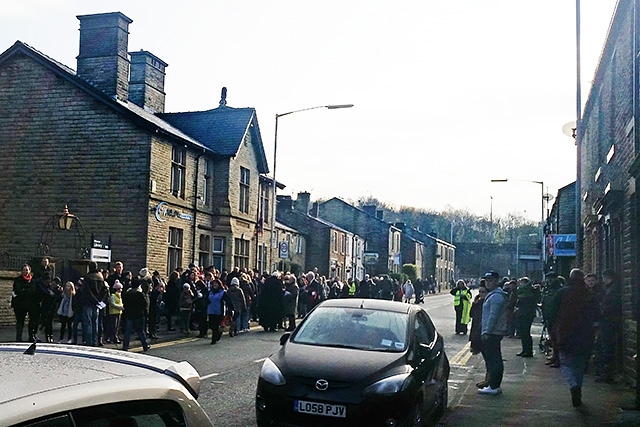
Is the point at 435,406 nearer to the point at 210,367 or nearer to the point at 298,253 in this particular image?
the point at 210,367

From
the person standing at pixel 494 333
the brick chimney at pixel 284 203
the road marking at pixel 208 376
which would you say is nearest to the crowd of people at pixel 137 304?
the road marking at pixel 208 376

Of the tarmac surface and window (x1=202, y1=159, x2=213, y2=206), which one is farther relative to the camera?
window (x1=202, y1=159, x2=213, y2=206)

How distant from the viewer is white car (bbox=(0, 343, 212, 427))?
7.22ft

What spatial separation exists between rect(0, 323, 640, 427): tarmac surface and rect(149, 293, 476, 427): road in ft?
1.88

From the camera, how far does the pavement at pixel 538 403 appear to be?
28.9ft

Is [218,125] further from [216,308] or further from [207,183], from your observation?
[216,308]

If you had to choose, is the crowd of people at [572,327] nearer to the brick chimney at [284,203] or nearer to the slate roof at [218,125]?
the slate roof at [218,125]

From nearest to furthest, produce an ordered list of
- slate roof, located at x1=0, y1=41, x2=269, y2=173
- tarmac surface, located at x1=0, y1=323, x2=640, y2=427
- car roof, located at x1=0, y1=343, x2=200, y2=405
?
car roof, located at x1=0, y1=343, x2=200, y2=405 < tarmac surface, located at x1=0, y1=323, x2=640, y2=427 < slate roof, located at x1=0, y1=41, x2=269, y2=173

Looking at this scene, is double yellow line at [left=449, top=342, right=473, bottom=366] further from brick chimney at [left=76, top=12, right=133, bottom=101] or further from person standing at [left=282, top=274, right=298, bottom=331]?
brick chimney at [left=76, top=12, right=133, bottom=101]

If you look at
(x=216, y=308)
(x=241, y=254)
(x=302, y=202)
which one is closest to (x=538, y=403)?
(x=216, y=308)

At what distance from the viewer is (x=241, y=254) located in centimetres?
3200

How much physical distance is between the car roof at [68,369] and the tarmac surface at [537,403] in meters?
6.41

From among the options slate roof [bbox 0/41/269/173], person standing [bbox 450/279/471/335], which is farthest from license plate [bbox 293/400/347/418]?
slate roof [bbox 0/41/269/173]

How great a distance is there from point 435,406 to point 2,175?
22.5 metres
